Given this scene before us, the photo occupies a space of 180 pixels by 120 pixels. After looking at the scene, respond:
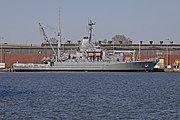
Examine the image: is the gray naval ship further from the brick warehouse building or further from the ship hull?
the brick warehouse building

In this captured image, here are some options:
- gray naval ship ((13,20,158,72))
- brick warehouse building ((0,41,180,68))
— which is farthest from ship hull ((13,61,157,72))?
brick warehouse building ((0,41,180,68))

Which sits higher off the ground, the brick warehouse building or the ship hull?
the brick warehouse building

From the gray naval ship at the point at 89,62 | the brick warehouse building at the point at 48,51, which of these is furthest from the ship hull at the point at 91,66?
the brick warehouse building at the point at 48,51

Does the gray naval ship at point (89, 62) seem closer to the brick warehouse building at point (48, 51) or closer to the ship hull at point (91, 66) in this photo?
the ship hull at point (91, 66)

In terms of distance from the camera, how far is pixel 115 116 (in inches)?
1522

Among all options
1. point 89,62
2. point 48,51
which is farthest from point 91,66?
point 48,51

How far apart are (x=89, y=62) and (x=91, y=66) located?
48.7 inches

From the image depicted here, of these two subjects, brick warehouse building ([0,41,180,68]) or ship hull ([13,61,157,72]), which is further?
brick warehouse building ([0,41,180,68])

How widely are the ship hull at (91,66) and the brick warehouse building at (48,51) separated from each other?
5.38 metres

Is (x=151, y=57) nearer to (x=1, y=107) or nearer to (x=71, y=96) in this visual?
(x=71, y=96)

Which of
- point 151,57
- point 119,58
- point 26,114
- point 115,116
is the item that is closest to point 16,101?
point 26,114

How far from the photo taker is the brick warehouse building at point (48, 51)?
516 ft

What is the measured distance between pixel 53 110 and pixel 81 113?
8.24 ft

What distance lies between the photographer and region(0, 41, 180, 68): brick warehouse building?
6196 inches
